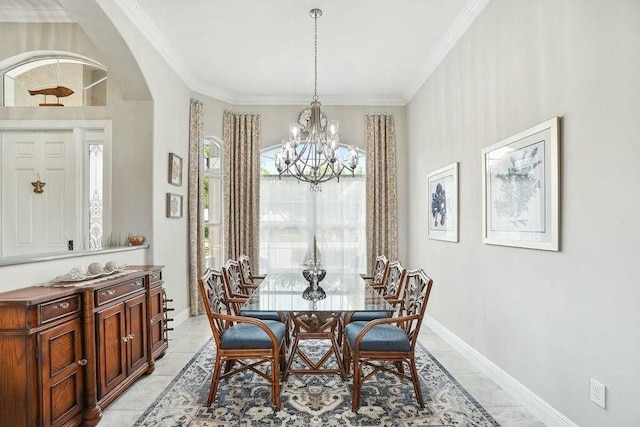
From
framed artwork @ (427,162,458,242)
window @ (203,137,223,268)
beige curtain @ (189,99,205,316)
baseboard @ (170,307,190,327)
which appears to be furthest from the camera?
window @ (203,137,223,268)

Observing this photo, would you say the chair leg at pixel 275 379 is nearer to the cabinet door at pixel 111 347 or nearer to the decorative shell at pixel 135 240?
the cabinet door at pixel 111 347

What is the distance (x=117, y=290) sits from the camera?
8.75 feet

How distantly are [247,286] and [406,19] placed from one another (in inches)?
121

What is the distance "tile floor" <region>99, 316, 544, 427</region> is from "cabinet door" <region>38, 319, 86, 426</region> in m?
0.30

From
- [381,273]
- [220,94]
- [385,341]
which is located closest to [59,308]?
[385,341]

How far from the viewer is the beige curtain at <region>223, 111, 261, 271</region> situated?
18.1 feet

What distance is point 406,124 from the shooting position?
18.8 feet

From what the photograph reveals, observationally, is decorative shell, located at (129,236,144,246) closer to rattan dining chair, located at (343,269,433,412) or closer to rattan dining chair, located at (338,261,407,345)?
rattan dining chair, located at (338,261,407,345)

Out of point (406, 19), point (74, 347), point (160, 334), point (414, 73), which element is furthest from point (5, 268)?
point (414, 73)

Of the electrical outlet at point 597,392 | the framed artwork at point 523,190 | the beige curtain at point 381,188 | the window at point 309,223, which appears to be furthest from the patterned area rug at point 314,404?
the window at point 309,223

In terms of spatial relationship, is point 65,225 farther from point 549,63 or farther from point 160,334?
point 549,63

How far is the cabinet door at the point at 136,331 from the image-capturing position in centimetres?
282

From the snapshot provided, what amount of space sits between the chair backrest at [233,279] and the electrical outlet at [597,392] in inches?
101

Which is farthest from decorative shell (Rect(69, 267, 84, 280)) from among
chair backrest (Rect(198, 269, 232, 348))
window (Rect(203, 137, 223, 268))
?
window (Rect(203, 137, 223, 268))
